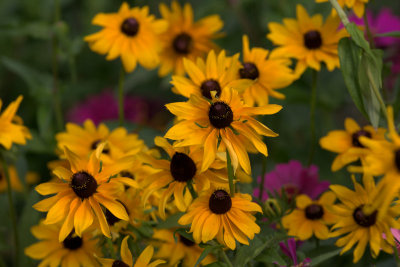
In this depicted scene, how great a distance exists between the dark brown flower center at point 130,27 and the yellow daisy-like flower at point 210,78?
0.79 feet

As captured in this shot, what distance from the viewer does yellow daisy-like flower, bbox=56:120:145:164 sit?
0.71 metres

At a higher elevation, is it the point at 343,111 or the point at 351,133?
the point at 351,133

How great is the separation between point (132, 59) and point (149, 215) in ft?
0.88

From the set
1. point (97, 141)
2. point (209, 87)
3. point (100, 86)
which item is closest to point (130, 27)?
point (97, 141)

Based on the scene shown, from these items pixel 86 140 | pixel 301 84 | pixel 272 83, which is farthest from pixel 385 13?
pixel 86 140

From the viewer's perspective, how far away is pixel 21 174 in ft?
2.89

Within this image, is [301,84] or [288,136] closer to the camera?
[301,84]

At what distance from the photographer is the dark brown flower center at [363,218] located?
0.53 m

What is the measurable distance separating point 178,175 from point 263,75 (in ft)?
0.65

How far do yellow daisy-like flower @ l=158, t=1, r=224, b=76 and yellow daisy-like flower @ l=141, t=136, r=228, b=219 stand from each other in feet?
1.19

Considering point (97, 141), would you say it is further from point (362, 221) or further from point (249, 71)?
point (362, 221)

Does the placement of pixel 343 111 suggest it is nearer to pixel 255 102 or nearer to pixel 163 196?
pixel 255 102

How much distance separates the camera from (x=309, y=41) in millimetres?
710

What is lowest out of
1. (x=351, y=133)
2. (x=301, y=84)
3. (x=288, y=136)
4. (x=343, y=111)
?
(x=343, y=111)
